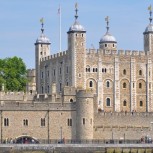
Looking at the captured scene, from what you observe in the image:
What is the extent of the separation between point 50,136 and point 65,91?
26.1 ft

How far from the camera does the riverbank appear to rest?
9456cm

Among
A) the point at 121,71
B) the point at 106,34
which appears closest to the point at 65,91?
the point at 121,71

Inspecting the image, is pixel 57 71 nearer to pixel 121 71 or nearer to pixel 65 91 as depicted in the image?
pixel 121 71

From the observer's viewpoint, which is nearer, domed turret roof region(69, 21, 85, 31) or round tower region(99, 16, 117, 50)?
domed turret roof region(69, 21, 85, 31)

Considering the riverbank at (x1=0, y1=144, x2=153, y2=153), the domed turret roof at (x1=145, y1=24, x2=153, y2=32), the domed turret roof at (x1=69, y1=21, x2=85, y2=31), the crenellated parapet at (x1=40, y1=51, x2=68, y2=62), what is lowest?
the riverbank at (x1=0, y1=144, x2=153, y2=153)

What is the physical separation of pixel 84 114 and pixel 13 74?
1168 inches

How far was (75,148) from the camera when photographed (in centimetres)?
9662

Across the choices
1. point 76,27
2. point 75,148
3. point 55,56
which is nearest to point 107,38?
point 55,56

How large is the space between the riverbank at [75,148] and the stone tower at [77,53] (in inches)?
1085

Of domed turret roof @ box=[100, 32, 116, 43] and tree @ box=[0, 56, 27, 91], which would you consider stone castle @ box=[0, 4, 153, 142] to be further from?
tree @ box=[0, 56, 27, 91]

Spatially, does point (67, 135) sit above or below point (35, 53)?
below

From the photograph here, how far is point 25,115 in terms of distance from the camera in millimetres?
103812

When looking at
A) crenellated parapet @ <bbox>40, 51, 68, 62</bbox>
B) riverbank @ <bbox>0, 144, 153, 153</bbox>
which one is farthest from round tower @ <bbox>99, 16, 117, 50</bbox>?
riverbank @ <bbox>0, 144, 153, 153</bbox>

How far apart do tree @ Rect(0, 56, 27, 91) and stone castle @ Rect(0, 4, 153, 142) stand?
66.5 inches
